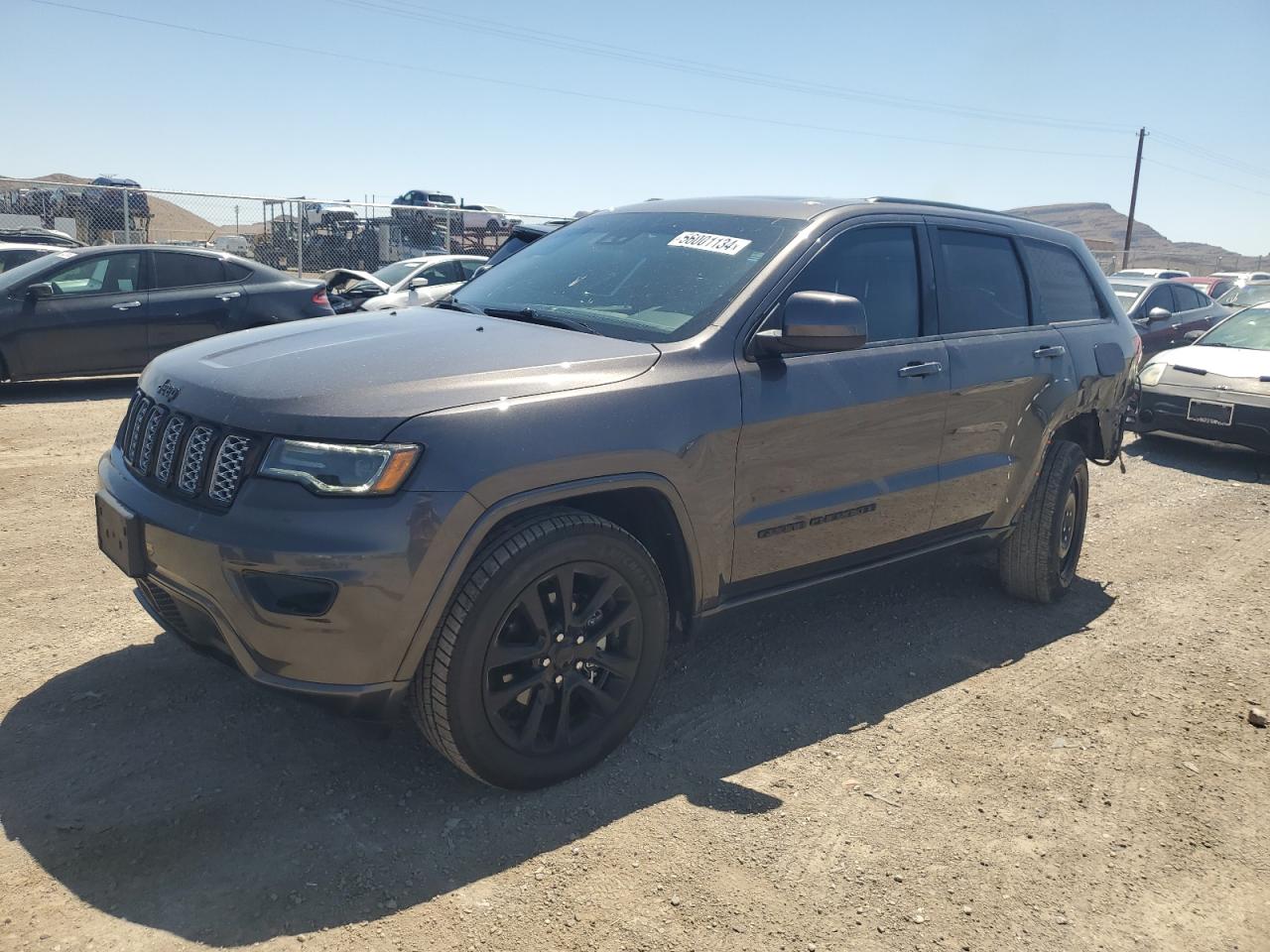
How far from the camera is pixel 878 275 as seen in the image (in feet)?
13.7

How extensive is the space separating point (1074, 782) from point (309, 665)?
101 inches

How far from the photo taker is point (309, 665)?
2.73 meters

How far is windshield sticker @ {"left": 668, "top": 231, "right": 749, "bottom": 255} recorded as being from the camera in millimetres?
3857

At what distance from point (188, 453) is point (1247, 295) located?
2127 cm

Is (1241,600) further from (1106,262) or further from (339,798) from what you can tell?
(1106,262)

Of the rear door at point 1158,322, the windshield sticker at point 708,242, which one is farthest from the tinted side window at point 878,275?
the rear door at point 1158,322

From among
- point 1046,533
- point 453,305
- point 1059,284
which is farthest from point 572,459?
point 1059,284

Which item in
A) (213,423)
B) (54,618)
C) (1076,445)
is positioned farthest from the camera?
(1076,445)

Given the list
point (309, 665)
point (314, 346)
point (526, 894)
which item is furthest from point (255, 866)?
point (314, 346)

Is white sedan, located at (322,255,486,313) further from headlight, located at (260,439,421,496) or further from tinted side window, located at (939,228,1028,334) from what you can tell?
headlight, located at (260,439,421,496)

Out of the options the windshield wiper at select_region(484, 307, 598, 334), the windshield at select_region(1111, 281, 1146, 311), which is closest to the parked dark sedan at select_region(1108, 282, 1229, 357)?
the windshield at select_region(1111, 281, 1146, 311)

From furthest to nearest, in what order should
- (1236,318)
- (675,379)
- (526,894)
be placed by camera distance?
Answer: 1. (1236,318)
2. (675,379)
3. (526,894)

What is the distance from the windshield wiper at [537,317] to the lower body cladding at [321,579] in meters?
1.06

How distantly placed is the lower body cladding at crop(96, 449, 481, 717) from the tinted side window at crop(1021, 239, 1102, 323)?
349 centimetres
